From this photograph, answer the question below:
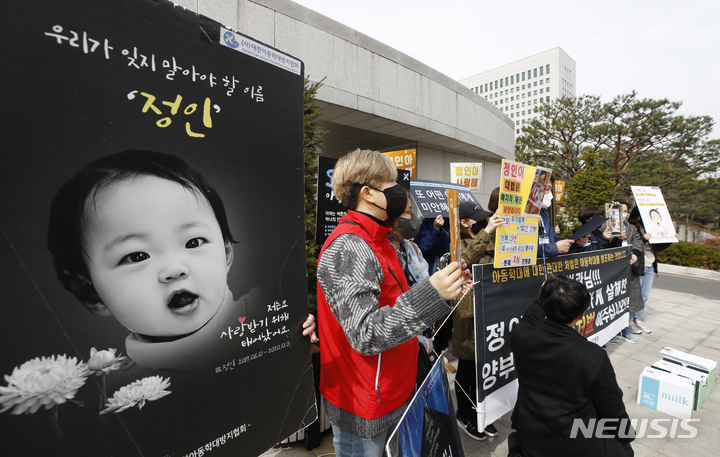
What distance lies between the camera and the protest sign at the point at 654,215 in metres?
4.98

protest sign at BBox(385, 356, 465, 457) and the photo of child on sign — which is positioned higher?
the photo of child on sign

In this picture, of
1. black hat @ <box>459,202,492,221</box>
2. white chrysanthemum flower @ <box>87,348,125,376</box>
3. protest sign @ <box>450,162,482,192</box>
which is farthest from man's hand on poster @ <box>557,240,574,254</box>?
protest sign @ <box>450,162,482,192</box>

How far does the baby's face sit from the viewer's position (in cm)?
78

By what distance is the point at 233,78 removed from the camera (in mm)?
1050

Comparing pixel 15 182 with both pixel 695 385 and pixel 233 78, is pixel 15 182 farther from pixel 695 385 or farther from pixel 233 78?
pixel 695 385

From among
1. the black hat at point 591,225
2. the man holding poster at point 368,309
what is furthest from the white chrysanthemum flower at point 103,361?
the black hat at point 591,225

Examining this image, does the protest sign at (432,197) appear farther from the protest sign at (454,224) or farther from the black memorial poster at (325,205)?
the protest sign at (454,224)

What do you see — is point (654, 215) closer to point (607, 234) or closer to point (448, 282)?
point (607, 234)

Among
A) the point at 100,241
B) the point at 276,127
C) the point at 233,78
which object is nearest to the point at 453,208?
the point at 276,127

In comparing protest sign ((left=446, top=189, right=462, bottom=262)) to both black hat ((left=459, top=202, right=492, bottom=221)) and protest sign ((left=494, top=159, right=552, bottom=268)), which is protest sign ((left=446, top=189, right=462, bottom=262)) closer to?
protest sign ((left=494, top=159, right=552, bottom=268))

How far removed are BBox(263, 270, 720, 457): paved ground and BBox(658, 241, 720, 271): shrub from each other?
535 cm

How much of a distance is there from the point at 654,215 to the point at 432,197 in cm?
352

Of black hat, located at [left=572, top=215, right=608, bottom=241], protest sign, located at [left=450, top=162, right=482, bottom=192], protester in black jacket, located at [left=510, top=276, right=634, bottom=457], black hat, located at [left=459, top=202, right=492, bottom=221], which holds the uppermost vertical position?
protest sign, located at [left=450, top=162, right=482, bottom=192]

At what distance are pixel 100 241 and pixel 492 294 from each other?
244 centimetres
